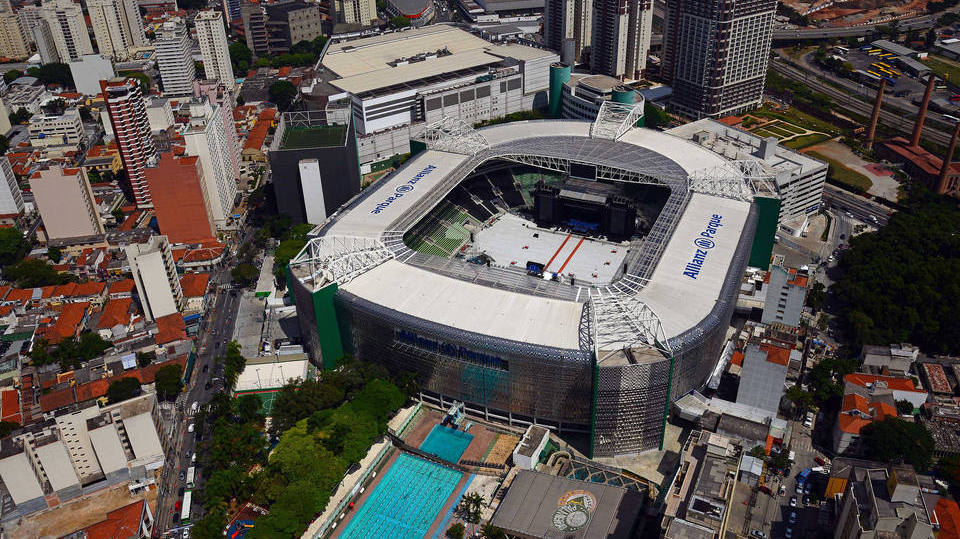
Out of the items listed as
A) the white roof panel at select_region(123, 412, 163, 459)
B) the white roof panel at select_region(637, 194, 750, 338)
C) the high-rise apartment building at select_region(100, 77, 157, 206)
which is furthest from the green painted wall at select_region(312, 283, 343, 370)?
the high-rise apartment building at select_region(100, 77, 157, 206)

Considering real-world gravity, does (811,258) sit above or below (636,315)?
below

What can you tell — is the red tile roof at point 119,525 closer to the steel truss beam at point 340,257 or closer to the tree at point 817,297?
the steel truss beam at point 340,257

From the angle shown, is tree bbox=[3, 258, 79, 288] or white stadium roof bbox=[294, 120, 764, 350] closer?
white stadium roof bbox=[294, 120, 764, 350]

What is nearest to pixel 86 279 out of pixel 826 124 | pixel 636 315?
pixel 636 315

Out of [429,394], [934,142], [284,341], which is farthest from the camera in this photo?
[934,142]

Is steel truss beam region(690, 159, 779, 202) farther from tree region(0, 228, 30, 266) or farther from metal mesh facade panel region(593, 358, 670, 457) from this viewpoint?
tree region(0, 228, 30, 266)

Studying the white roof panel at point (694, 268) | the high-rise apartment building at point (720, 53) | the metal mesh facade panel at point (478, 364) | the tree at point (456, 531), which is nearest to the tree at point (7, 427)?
the metal mesh facade panel at point (478, 364)

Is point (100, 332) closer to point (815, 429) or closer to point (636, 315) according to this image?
point (636, 315)
